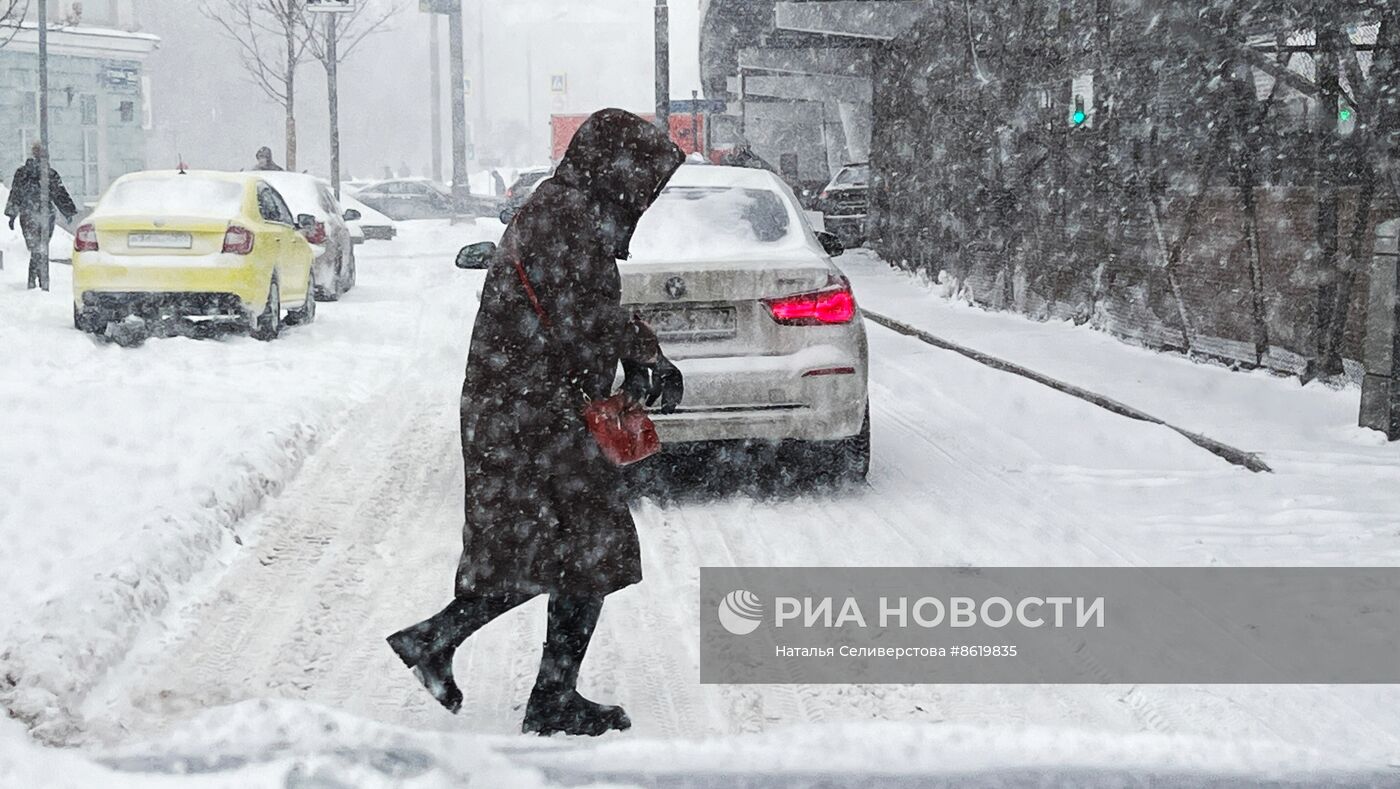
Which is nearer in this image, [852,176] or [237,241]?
[237,241]

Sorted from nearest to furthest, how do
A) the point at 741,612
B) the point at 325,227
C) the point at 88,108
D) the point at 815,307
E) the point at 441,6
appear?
1. the point at 741,612
2. the point at 815,307
3. the point at 325,227
4. the point at 88,108
5. the point at 441,6

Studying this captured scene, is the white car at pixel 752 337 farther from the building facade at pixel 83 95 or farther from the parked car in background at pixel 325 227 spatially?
the building facade at pixel 83 95

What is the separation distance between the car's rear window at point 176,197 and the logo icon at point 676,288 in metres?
7.96

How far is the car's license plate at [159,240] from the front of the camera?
44.3ft

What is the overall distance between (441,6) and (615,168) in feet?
152

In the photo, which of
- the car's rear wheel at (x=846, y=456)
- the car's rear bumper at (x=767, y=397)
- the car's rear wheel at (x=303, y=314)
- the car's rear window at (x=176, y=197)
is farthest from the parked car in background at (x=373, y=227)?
the car's rear bumper at (x=767, y=397)

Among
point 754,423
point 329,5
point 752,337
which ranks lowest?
point 754,423

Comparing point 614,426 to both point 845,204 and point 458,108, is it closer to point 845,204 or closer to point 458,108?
point 845,204

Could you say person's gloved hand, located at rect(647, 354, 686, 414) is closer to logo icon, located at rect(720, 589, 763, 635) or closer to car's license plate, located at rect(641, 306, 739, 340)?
logo icon, located at rect(720, 589, 763, 635)

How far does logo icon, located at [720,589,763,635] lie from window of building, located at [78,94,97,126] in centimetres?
4048

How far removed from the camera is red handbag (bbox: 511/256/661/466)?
4074 millimetres

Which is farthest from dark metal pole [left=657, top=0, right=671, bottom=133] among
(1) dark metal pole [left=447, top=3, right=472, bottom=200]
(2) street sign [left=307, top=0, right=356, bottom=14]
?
(1) dark metal pole [left=447, top=3, right=472, bottom=200]

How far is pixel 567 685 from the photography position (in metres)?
4.25

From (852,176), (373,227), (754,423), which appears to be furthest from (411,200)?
(754,423)
